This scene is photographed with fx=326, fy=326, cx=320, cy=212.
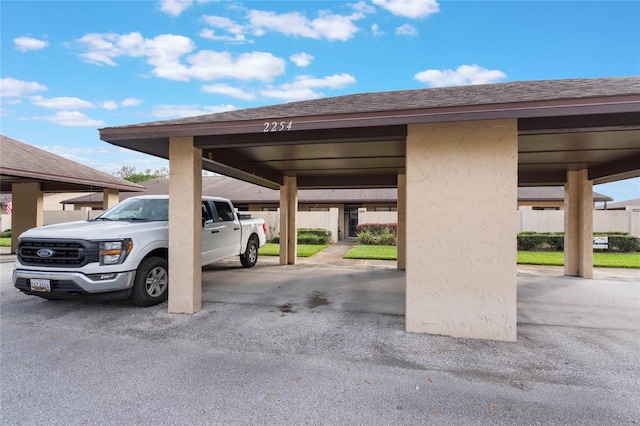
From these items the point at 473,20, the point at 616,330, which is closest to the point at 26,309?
the point at 616,330

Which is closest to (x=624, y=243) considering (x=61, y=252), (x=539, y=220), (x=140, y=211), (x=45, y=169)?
(x=539, y=220)

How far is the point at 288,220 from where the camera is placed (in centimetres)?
1148

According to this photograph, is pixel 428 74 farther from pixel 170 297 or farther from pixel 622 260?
pixel 170 297

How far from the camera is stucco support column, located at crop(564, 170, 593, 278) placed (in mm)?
8953

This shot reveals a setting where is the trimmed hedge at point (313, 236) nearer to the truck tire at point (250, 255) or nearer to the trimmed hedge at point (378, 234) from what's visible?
the trimmed hedge at point (378, 234)

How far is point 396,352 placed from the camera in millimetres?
3977

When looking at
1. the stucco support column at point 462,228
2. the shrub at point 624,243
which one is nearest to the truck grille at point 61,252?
the stucco support column at point 462,228

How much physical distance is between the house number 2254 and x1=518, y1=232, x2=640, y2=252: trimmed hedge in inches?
595

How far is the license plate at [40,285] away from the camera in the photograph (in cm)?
496

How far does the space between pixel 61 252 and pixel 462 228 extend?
19.6ft

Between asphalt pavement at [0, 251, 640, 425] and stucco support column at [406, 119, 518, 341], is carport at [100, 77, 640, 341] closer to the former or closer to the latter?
stucco support column at [406, 119, 518, 341]

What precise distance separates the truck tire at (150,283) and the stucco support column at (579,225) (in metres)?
10.5

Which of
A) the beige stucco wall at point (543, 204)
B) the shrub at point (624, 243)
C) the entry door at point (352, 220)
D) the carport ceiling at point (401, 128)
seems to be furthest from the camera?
the entry door at point (352, 220)

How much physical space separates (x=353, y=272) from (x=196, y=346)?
6.08m
